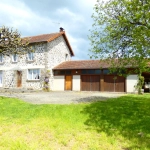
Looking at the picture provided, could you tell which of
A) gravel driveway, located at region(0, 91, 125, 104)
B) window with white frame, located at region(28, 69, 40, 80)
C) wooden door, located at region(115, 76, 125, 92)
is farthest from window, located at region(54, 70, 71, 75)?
gravel driveway, located at region(0, 91, 125, 104)

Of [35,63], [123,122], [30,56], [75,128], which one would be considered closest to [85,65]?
[35,63]

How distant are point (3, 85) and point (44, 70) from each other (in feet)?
26.4

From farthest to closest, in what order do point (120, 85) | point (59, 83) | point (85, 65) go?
1. point (59, 83)
2. point (85, 65)
3. point (120, 85)

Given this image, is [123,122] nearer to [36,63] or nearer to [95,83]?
[95,83]

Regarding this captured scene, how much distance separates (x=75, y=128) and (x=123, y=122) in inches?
83.3

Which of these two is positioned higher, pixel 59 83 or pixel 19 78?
pixel 19 78

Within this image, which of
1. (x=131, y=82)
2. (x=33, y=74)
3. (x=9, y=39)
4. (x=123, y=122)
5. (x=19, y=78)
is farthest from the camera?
(x=19, y=78)

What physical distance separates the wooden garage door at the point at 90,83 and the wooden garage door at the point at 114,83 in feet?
3.54

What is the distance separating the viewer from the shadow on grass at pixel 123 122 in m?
5.54

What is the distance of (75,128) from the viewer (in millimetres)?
6242

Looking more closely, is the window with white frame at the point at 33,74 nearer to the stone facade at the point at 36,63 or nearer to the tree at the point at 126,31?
the stone facade at the point at 36,63

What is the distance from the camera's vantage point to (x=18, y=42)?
13.0 metres

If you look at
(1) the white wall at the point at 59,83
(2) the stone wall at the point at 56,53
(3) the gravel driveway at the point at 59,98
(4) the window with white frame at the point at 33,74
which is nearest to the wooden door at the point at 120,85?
(3) the gravel driveway at the point at 59,98

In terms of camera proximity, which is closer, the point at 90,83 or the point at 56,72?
the point at 90,83
